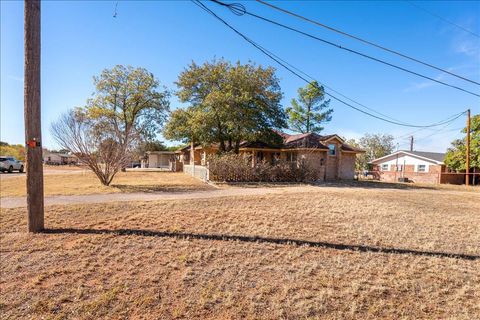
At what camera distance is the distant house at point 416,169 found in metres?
29.2

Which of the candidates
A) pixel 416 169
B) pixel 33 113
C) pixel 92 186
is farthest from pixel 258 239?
pixel 416 169

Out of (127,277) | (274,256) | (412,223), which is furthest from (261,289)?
(412,223)

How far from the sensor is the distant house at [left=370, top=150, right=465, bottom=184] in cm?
2920

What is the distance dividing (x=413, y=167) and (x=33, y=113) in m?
36.9

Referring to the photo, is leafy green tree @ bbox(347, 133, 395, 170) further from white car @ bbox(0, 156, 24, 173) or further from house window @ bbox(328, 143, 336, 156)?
white car @ bbox(0, 156, 24, 173)

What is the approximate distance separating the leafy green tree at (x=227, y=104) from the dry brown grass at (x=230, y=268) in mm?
11547

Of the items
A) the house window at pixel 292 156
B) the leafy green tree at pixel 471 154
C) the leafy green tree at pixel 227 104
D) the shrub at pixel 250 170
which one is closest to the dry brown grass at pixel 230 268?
the shrub at pixel 250 170

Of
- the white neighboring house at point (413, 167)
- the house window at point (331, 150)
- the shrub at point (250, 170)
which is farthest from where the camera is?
the white neighboring house at point (413, 167)

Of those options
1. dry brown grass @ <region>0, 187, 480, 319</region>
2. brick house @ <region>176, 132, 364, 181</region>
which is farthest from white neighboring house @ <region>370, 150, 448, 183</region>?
dry brown grass @ <region>0, 187, 480, 319</region>

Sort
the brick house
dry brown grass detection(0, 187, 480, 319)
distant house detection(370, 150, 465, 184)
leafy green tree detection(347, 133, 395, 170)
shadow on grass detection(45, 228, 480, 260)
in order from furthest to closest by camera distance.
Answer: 1. leafy green tree detection(347, 133, 395, 170)
2. distant house detection(370, 150, 465, 184)
3. the brick house
4. shadow on grass detection(45, 228, 480, 260)
5. dry brown grass detection(0, 187, 480, 319)

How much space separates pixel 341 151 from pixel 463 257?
1978cm

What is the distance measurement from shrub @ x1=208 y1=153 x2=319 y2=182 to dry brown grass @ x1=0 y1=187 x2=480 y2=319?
9.24m

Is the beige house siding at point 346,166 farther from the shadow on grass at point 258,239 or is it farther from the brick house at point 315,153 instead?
the shadow on grass at point 258,239

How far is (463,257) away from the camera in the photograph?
18.3ft
